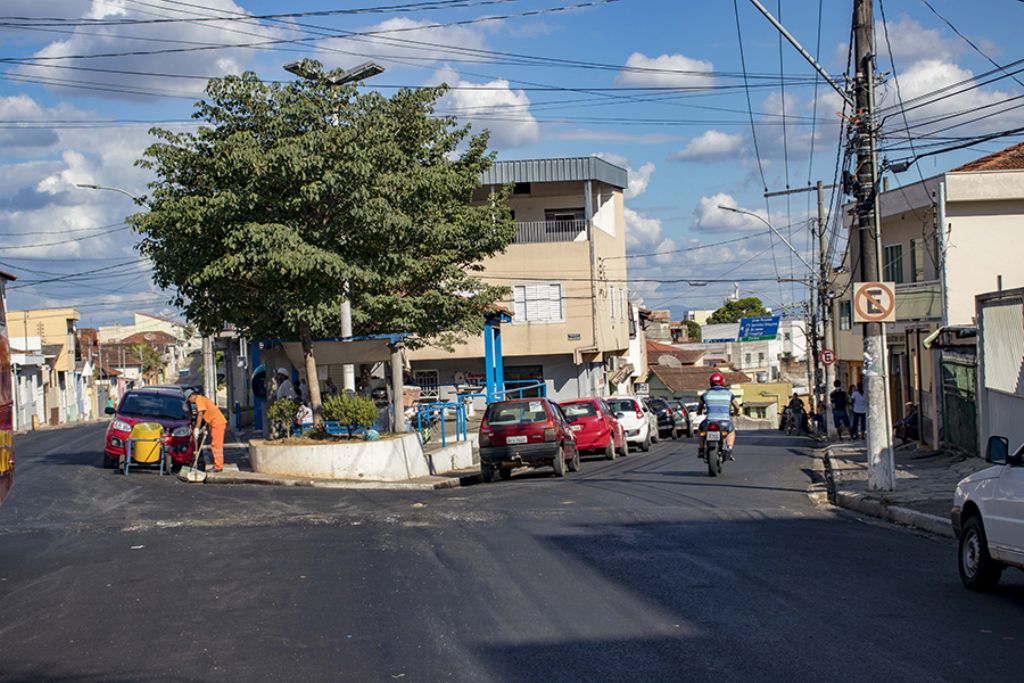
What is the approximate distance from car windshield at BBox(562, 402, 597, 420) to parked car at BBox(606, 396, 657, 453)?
4.56 metres

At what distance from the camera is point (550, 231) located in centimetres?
4944

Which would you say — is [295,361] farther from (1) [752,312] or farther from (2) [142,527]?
(1) [752,312]

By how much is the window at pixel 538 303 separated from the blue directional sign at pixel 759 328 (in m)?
56.1

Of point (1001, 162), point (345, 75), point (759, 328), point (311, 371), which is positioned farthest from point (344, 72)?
point (759, 328)

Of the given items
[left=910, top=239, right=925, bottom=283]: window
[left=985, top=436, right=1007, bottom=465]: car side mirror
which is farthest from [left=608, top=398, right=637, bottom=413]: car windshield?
[left=985, top=436, right=1007, bottom=465]: car side mirror

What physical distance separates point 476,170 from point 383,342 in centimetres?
762

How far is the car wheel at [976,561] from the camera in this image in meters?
8.96

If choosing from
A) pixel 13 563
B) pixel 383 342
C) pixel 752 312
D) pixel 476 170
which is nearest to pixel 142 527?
pixel 13 563

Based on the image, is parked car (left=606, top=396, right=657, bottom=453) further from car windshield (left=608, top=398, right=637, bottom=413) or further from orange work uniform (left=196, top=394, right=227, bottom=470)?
orange work uniform (left=196, top=394, right=227, bottom=470)

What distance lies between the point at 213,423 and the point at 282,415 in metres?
1.31

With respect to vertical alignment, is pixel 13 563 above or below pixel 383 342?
below

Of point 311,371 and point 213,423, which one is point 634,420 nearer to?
point 311,371

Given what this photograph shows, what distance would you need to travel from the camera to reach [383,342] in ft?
76.0

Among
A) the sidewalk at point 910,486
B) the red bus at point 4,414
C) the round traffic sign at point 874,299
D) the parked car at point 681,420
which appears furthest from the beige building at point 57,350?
the round traffic sign at point 874,299
